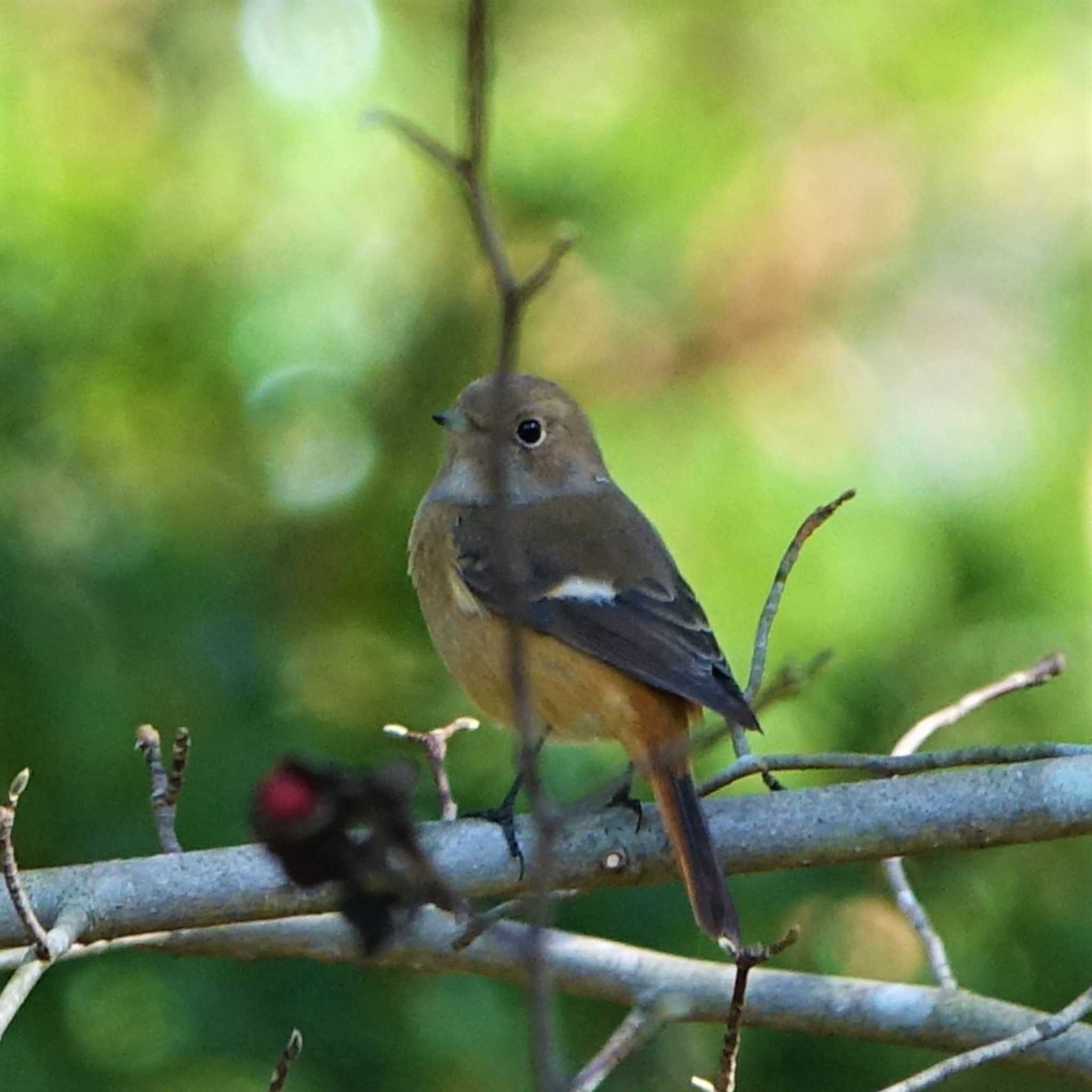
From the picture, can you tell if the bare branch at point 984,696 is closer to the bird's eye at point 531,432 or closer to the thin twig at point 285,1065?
the thin twig at point 285,1065

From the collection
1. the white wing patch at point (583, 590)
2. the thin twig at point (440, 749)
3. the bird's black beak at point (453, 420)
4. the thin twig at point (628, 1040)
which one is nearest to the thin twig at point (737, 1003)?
the thin twig at point (628, 1040)

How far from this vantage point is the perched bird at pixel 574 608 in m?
3.47

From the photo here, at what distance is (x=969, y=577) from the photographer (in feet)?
16.3

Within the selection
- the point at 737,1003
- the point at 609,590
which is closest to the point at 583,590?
the point at 609,590

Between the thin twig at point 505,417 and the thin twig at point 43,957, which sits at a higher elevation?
the thin twig at point 505,417

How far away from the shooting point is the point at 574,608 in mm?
4062

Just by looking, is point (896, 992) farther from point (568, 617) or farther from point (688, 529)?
point (688, 529)

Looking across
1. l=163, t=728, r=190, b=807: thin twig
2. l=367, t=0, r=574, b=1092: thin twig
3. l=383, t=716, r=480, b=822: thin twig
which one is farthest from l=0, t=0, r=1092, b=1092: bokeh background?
l=367, t=0, r=574, b=1092: thin twig

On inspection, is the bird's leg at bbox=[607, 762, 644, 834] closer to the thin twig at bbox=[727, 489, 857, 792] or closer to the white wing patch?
the thin twig at bbox=[727, 489, 857, 792]

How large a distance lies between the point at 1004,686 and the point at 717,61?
2693mm

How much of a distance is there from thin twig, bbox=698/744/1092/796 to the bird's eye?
1.79 metres

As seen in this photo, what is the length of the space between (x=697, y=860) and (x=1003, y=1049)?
2.14 feet

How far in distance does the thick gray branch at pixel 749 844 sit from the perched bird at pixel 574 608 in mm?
139

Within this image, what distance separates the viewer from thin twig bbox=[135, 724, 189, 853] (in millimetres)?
3055
